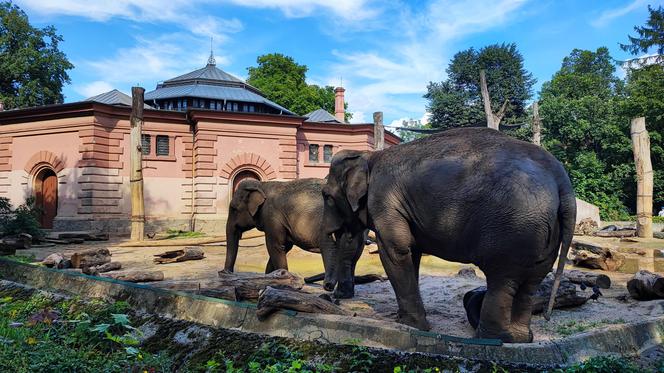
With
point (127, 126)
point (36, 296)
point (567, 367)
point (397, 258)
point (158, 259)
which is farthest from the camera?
point (127, 126)

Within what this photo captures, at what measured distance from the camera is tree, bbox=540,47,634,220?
31.2m

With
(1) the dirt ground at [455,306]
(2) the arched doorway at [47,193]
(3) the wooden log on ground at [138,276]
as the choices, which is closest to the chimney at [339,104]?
(2) the arched doorway at [47,193]

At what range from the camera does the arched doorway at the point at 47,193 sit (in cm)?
2377

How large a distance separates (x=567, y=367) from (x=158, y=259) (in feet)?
36.2

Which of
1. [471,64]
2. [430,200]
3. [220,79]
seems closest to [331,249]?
[430,200]

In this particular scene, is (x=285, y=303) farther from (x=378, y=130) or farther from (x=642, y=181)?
(x=642, y=181)

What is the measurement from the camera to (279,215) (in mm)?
8688

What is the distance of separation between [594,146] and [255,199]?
34.0 m

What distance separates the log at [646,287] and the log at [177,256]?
33.2 ft

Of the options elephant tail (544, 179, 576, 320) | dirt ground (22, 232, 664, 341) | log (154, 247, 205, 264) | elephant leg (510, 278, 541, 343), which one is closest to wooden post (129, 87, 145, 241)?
log (154, 247, 205, 264)

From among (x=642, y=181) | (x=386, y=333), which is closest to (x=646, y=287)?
(x=386, y=333)

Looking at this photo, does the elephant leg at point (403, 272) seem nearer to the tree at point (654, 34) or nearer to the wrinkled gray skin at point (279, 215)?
the wrinkled gray skin at point (279, 215)

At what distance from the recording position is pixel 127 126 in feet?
79.3

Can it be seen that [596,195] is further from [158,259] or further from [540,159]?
Result: [540,159]
